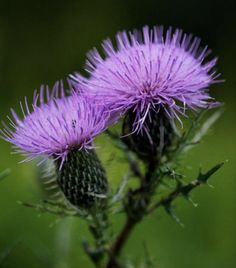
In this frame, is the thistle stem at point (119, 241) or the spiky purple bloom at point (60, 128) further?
the thistle stem at point (119, 241)

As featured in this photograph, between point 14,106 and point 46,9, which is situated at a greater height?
point 46,9

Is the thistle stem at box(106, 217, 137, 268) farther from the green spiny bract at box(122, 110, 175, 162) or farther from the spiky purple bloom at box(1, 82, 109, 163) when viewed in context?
the spiky purple bloom at box(1, 82, 109, 163)

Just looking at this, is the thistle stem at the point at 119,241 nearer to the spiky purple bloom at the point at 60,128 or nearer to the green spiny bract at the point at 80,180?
the green spiny bract at the point at 80,180

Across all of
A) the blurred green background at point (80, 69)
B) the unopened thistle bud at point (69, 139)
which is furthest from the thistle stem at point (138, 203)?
the blurred green background at point (80, 69)

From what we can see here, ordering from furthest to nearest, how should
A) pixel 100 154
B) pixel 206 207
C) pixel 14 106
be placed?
pixel 14 106 < pixel 206 207 < pixel 100 154

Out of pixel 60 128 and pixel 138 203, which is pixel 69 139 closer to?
pixel 60 128

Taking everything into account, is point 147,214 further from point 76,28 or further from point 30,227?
point 76,28

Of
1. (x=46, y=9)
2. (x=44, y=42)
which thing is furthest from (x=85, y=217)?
(x=46, y=9)
